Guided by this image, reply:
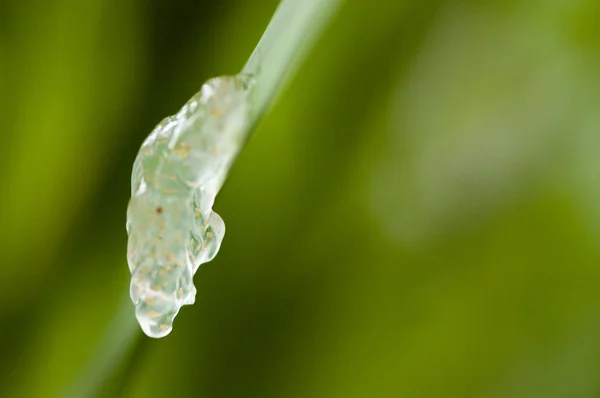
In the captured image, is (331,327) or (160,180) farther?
(331,327)

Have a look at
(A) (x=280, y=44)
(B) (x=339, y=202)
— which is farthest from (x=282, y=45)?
(B) (x=339, y=202)

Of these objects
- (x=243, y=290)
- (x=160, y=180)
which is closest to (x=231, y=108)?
(x=160, y=180)

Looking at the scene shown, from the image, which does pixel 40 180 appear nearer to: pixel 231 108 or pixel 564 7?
pixel 231 108

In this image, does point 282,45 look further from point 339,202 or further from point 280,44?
point 339,202

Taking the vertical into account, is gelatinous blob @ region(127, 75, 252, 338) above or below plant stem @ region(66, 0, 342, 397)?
below

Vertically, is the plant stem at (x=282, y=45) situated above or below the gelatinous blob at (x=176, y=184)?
above
